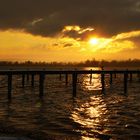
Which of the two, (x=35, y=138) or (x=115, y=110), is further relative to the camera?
(x=115, y=110)

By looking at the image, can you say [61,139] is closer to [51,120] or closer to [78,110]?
[51,120]

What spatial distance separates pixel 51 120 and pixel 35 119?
4.43 feet

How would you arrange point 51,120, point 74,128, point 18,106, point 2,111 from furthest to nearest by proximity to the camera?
point 18,106 < point 2,111 < point 51,120 < point 74,128

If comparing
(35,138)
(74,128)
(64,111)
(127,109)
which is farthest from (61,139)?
(127,109)

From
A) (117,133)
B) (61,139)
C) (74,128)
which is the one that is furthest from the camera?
(74,128)

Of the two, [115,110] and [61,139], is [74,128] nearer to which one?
[61,139]

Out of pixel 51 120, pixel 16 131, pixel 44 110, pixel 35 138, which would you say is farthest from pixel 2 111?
pixel 35 138

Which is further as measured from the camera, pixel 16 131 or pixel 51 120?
pixel 51 120

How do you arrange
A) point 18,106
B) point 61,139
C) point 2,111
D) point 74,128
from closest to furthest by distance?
point 61,139, point 74,128, point 2,111, point 18,106

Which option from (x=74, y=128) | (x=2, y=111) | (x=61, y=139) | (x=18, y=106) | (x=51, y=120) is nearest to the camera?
(x=61, y=139)

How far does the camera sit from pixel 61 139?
1994 centimetres

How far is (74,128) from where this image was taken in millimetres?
23375

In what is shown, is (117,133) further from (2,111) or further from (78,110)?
(2,111)

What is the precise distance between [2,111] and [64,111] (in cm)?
586
